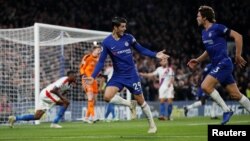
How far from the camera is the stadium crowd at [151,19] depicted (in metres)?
31.7

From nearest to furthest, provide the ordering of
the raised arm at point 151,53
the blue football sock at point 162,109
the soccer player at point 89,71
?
the raised arm at point 151,53 → the soccer player at point 89,71 → the blue football sock at point 162,109

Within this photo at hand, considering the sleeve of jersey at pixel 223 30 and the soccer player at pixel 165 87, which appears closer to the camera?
the sleeve of jersey at pixel 223 30

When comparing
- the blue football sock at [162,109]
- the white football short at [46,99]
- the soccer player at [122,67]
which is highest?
the soccer player at [122,67]

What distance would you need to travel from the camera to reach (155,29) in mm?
36125

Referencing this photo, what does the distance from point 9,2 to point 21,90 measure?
12678 millimetres

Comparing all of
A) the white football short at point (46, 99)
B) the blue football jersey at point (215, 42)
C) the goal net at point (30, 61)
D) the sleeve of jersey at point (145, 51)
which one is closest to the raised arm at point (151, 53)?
the sleeve of jersey at point (145, 51)

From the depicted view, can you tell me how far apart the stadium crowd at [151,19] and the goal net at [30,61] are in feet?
26.2

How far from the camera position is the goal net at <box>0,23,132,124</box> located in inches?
816

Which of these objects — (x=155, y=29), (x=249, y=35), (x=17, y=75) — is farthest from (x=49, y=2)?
(x=17, y=75)

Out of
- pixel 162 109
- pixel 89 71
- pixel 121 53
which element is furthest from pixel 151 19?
pixel 121 53

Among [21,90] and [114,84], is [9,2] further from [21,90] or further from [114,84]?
[114,84]

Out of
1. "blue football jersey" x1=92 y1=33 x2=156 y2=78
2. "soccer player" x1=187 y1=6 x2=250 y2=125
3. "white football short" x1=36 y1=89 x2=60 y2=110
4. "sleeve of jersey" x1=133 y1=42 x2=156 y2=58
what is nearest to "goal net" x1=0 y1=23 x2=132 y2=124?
"white football short" x1=36 y1=89 x2=60 y2=110

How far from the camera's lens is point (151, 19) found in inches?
1465

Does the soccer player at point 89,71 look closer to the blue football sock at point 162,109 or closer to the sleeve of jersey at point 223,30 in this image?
the blue football sock at point 162,109
